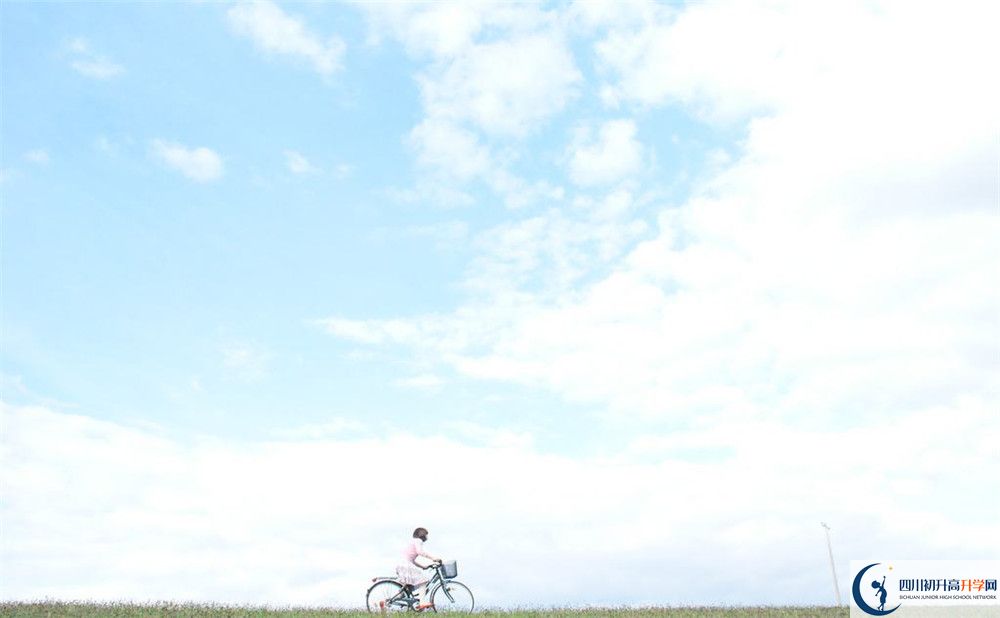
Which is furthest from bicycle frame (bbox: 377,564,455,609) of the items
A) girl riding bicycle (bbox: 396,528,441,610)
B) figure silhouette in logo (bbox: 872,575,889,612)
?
figure silhouette in logo (bbox: 872,575,889,612)

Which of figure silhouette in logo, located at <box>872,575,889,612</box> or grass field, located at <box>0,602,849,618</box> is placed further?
figure silhouette in logo, located at <box>872,575,889,612</box>

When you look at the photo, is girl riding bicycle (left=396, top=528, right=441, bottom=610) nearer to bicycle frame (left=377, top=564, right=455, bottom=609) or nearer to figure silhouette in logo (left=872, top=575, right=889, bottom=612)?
bicycle frame (left=377, top=564, right=455, bottom=609)

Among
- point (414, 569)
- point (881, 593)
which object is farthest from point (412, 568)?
point (881, 593)

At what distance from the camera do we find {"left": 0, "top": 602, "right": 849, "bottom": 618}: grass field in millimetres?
19953

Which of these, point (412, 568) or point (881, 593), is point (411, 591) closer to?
point (412, 568)

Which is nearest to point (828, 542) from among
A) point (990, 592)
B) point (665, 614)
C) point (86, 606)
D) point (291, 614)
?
point (990, 592)

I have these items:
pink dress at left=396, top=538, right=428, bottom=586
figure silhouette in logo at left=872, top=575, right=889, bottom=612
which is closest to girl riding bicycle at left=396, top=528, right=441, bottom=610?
pink dress at left=396, top=538, right=428, bottom=586

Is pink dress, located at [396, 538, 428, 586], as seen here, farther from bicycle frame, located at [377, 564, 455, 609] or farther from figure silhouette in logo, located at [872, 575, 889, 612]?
figure silhouette in logo, located at [872, 575, 889, 612]

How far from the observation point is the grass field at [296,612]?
20.0 meters

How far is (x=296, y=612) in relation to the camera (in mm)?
21312

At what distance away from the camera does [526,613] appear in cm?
2158

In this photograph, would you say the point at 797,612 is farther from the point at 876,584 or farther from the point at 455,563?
the point at 455,563

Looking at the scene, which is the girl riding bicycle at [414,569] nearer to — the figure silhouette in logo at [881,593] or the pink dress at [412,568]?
the pink dress at [412,568]

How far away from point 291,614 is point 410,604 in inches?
Result: 138
